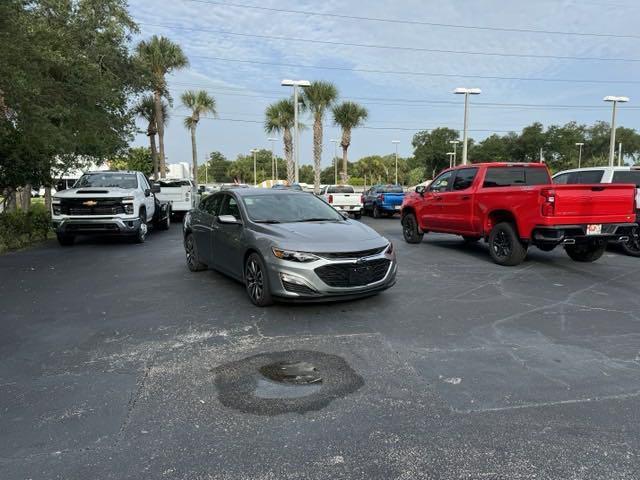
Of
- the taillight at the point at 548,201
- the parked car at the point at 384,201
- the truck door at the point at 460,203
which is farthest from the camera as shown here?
the parked car at the point at 384,201

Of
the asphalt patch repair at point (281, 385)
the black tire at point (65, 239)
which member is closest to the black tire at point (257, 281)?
the asphalt patch repair at point (281, 385)

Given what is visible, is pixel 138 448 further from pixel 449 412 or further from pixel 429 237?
pixel 429 237

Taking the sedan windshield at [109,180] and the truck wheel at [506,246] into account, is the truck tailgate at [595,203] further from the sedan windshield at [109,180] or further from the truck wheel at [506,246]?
the sedan windshield at [109,180]

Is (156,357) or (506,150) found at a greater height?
(506,150)

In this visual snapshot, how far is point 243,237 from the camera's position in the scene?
664 cm

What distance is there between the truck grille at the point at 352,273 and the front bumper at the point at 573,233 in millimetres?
3602

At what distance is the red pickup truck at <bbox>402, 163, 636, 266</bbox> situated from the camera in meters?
8.24

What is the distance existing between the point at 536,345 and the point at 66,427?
4155 millimetres

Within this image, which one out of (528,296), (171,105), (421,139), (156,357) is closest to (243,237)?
(156,357)

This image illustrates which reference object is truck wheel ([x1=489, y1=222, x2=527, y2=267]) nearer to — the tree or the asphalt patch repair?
the asphalt patch repair

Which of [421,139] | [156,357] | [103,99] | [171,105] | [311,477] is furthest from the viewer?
[421,139]

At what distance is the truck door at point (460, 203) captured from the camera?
10219mm

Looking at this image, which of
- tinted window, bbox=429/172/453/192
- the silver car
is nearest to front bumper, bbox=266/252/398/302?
the silver car

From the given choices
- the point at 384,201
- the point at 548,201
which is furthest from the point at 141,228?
the point at 384,201
